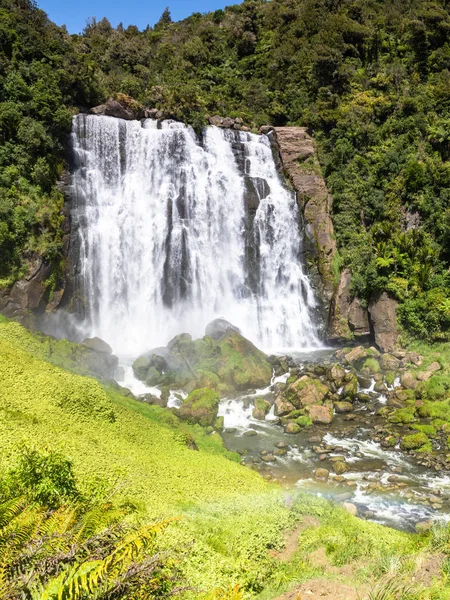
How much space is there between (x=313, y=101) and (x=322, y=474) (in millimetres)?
38098

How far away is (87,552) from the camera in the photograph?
5.10 metres

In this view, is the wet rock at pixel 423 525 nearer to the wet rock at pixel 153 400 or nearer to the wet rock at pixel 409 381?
the wet rock at pixel 409 381

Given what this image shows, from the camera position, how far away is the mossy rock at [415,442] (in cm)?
1719

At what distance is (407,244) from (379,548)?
80.0ft

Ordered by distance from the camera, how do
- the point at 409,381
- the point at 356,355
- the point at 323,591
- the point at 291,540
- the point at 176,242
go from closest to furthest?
the point at 323,591, the point at 291,540, the point at 409,381, the point at 356,355, the point at 176,242

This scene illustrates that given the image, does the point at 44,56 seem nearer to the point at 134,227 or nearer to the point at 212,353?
the point at 134,227

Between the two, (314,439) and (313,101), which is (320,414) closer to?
(314,439)

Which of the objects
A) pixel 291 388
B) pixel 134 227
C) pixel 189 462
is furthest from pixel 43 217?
pixel 189 462

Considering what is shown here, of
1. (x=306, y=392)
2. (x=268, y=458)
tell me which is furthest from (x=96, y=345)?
(x=268, y=458)

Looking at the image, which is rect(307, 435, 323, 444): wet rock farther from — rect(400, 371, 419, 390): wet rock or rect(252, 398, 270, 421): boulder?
rect(400, 371, 419, 390): wet rock

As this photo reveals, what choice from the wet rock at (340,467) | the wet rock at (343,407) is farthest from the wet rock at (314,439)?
the wet rock at (343,407)

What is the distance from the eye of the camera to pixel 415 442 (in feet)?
56.7

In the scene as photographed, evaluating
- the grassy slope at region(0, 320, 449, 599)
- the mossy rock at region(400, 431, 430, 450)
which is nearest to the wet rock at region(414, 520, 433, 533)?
the grassy slope at region(0, 320, 449, 599)

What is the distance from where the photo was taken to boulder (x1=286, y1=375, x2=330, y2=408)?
68.1ft
